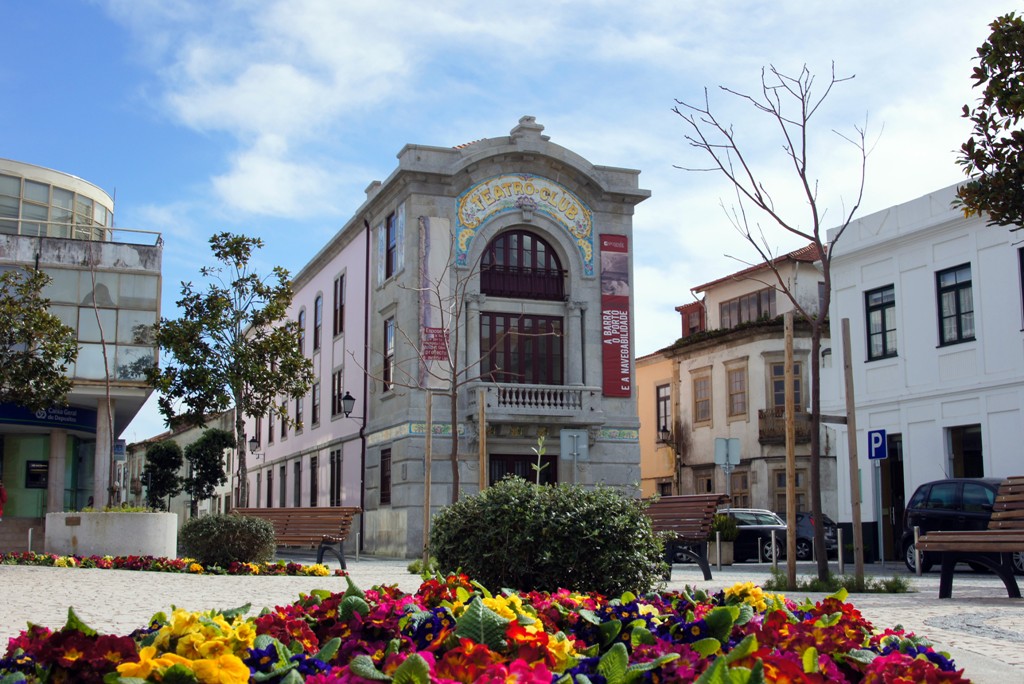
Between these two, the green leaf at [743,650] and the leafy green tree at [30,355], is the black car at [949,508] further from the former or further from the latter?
the green leaf at [743,650]

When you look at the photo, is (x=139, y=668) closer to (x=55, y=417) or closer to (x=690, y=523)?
(x=690, y=523)

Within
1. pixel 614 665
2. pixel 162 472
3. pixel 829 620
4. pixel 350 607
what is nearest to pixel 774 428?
pixel 162 472

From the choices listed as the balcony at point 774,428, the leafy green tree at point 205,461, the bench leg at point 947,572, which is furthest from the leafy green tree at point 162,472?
the bench leg at point 947,572

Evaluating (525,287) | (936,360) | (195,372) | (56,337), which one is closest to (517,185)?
(525,287)

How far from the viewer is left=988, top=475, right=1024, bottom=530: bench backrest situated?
522 inches

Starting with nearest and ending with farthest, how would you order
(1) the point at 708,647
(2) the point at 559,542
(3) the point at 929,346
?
(1) the point at 708,647
(2) the point at 559,542
(3) the point at 929,346

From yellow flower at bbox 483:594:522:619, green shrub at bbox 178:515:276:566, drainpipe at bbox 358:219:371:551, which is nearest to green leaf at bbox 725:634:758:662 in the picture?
yellow flower at bbox 483:594:522:619

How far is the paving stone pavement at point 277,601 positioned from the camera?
8.58 metres

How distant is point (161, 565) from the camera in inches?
748

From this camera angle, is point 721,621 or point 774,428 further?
point 774,428

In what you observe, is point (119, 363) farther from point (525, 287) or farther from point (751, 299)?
point (751, 299)

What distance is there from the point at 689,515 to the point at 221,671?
14395 mm

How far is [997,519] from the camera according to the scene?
13.5m

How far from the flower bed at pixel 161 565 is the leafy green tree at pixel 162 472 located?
1560 inches
